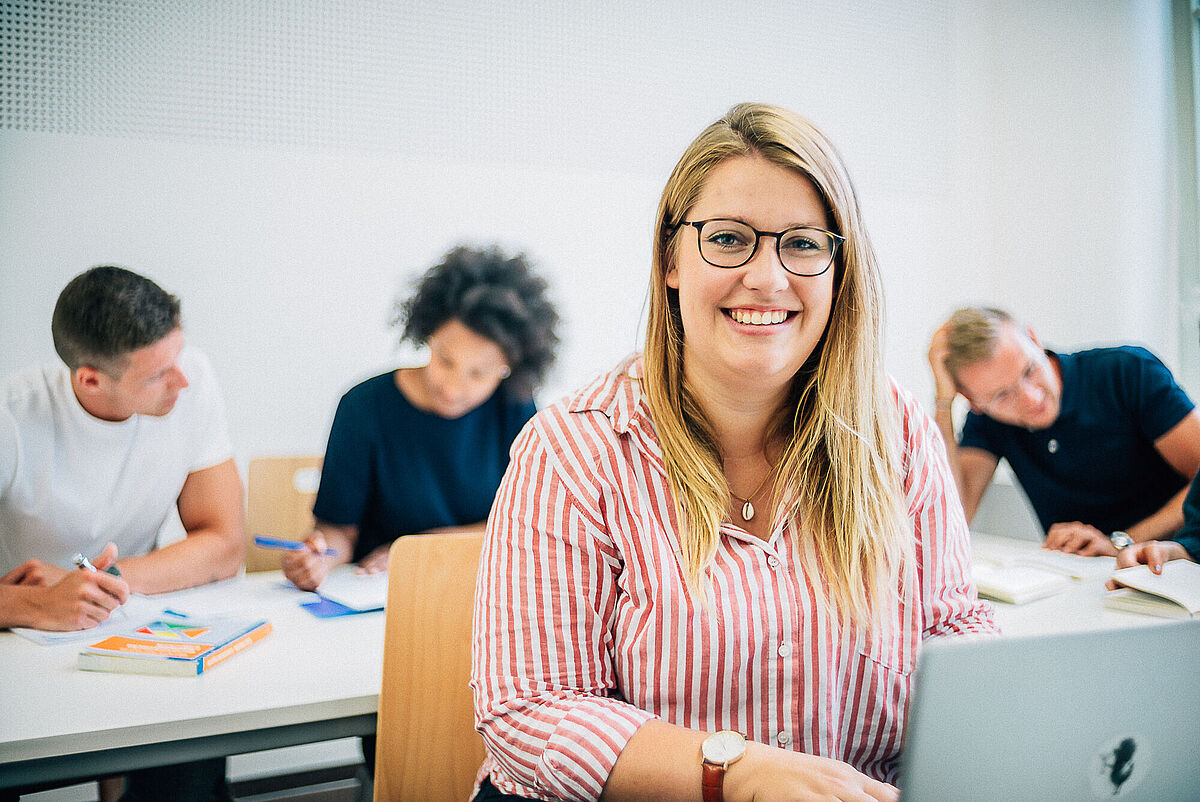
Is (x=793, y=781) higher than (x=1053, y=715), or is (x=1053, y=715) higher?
(x=1053, y=715)

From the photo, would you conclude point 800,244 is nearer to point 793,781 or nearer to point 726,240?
point 726,240

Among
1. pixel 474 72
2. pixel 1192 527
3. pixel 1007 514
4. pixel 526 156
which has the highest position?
pixel 474 72

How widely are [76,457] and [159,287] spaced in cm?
53

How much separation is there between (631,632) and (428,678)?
1.46ft

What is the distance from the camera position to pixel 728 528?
1023mm

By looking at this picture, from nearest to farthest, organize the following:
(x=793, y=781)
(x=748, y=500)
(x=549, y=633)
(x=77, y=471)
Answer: (x=793, y=781)
(x=549, y=633)
(x=748, y=500)
(x=77, y=471)

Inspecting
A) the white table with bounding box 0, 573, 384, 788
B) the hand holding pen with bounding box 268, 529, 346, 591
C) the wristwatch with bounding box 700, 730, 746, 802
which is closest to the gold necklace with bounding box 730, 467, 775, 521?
the wristwatch with bounding box 700, 730, 746, 802

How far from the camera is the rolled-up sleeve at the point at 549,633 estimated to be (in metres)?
0.91

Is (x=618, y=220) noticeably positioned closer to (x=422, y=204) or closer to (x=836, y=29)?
(x=422, y=204)

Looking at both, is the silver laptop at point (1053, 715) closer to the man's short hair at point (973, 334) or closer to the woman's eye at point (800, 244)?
the woman's eye at point (800, 244)

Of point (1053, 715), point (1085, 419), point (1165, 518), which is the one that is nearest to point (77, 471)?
point (1053, 715)

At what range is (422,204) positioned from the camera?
2.78 metres

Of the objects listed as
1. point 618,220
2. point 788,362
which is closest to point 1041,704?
point 788,362

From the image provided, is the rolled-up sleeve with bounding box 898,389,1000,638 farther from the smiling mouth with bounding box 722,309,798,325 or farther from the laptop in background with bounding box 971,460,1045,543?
the laptop in background with bounding box 971,460,1045,543
